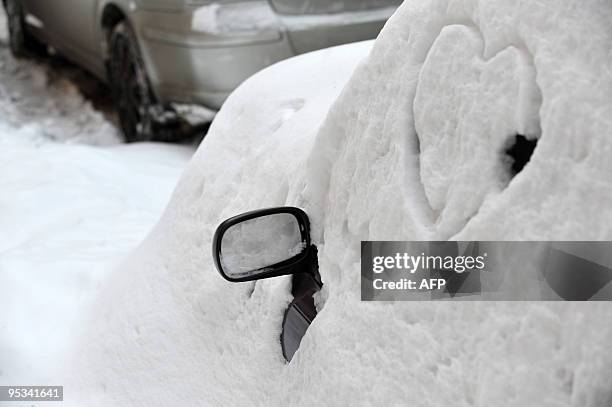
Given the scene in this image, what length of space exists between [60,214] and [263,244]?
2.60 m

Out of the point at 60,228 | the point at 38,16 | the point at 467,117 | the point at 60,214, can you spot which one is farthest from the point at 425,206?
the point at 38,16

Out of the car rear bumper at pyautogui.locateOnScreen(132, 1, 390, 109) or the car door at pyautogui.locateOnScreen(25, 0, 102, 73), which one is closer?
the car rear bumper at pyautogui.locateOnScreen(132, 1, 390, 109)

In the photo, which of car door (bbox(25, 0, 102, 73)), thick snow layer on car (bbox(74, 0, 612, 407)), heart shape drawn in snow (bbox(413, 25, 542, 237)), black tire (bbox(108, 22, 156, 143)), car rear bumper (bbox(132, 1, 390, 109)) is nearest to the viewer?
thick snow layer on car (bbox(74, 0, 612, 407))

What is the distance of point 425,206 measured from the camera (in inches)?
51.5

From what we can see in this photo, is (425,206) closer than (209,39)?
Yes

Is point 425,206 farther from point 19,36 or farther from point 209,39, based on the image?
point 19,36

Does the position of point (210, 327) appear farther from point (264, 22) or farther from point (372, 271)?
point (264, 22)

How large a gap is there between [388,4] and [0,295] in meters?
2.61

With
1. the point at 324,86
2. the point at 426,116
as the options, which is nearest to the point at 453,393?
the point at 426,116

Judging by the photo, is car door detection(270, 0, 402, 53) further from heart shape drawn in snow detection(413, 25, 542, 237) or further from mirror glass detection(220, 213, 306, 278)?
heart shape drawn in snow detection(413, 25, 542, 237)

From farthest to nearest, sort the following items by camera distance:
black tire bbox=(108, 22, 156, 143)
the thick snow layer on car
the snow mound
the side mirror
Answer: black tire bbox=(108, 22, 156, 143) < the snow mound < the side mirror < the thick snow layer on car
